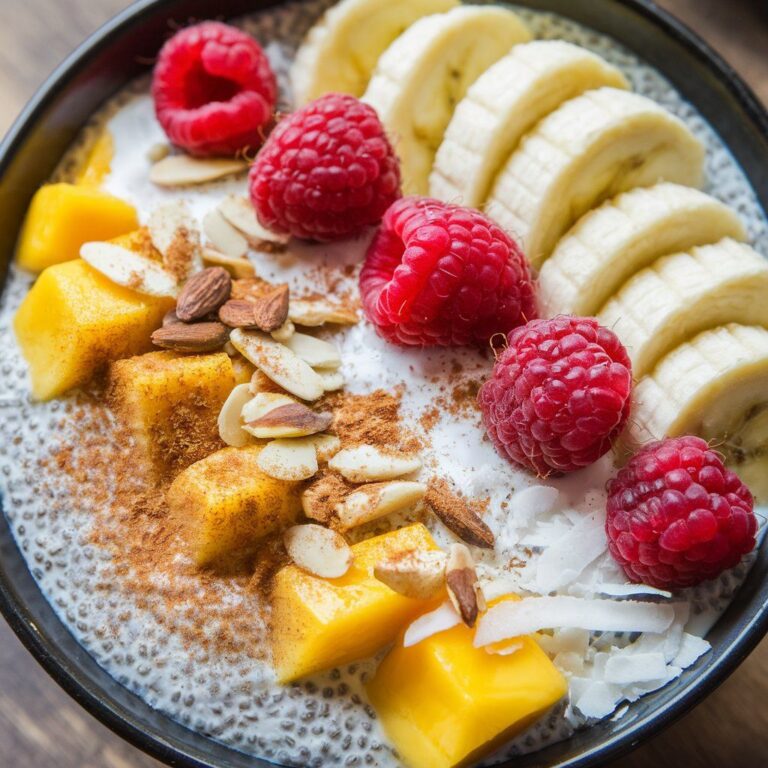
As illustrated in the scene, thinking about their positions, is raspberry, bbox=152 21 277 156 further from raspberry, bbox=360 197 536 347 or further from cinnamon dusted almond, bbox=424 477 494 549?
cinnamon dusted almond, bbox=424 477 494 549

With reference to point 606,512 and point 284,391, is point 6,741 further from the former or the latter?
point 606,512

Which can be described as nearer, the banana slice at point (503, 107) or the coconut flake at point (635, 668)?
the coconut flake at point (635, 668)

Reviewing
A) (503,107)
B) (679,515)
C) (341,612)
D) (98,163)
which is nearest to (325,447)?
(341,612)

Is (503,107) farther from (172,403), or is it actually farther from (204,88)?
(172,403)

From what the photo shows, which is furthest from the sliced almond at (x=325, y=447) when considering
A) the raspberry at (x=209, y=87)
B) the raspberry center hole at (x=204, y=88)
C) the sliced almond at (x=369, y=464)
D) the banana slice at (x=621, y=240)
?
the raspberry center hole at (x=204, y=88)

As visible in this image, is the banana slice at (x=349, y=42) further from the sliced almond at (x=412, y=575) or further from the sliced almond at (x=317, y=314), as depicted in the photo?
the sliced almond at (x=412, y=575)

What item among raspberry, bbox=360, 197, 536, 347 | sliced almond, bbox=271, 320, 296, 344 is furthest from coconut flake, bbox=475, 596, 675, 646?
sliced almond, bbox=271, 320, 296, 344
